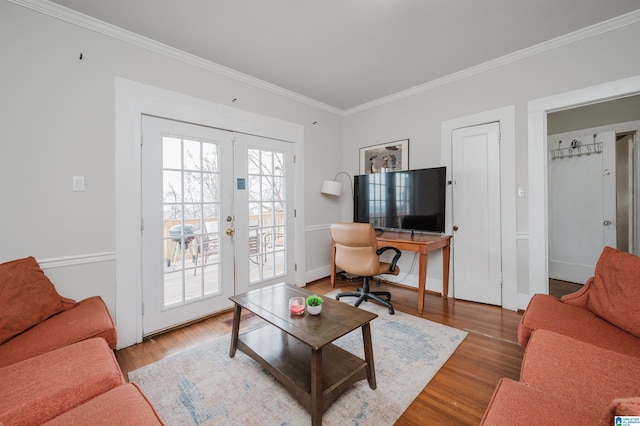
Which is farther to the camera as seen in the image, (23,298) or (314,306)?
(314,306)

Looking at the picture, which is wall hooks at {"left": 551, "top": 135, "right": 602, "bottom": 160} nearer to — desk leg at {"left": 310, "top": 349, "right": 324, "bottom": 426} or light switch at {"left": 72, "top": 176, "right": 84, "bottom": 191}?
desk leg at {"left": 310, "top": 349, "right": 324, "bottom": 426}

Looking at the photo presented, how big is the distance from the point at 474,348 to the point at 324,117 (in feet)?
11.5

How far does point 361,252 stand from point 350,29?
213 cm

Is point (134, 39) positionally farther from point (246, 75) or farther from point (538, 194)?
point (538, 194)

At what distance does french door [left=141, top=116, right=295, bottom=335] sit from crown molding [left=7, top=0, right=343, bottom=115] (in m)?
0.66

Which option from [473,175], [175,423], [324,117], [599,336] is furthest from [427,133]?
[175,423]

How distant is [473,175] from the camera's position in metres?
3.19

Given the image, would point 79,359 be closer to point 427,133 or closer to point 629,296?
point 629,296

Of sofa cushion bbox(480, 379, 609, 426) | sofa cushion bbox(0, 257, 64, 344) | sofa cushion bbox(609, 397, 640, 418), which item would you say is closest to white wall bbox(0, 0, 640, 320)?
sofa cushion bbox(0, 257, 64, 344)

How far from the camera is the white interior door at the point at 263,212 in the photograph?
3117 mm

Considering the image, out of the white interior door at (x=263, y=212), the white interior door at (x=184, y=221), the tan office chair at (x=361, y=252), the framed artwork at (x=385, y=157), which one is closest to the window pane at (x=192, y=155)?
the white interior door at (x=184, y=221)

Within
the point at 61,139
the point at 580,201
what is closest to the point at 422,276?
the point at 580,201

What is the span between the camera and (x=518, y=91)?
2863 mm

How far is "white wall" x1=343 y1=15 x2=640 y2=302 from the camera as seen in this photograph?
7.88 feet
